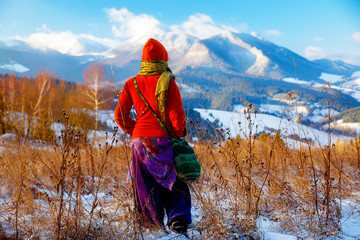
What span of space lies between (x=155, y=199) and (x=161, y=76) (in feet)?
3.69

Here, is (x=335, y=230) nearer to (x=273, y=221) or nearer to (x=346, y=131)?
(x=273, y=221)

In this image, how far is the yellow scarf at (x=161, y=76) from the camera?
1997 mm

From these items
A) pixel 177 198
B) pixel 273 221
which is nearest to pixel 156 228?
pixel 177 198

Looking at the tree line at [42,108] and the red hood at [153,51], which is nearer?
the red hood at [153,51]

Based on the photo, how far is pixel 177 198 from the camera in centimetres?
211

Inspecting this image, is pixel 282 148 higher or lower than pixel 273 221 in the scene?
higher

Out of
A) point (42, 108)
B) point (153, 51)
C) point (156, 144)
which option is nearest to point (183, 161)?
point (156, 144)

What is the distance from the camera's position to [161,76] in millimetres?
2057

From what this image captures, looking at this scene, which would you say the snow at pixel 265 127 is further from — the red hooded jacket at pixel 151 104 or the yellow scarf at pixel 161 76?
the yellow scarf at pixel 161 76

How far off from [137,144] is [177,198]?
2.04 feet

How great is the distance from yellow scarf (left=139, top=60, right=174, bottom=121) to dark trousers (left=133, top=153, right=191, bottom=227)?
550mm

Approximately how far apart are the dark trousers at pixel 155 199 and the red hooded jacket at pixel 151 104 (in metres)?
0.32

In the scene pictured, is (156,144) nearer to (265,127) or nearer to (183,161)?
(183,161)

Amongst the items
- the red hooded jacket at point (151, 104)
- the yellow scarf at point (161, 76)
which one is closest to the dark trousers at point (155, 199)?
the red hooded jacket at point (151, 104)
